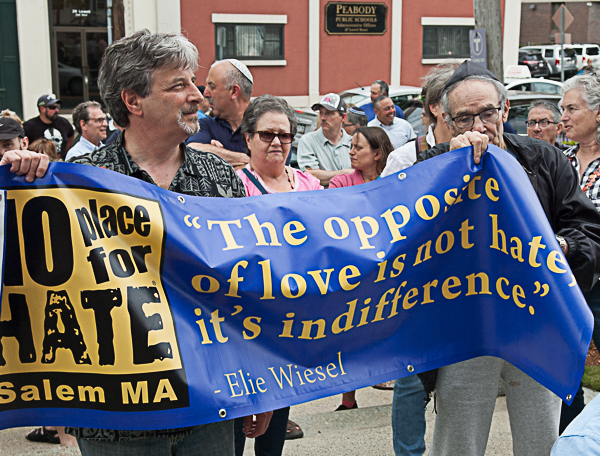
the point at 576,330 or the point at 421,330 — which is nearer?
the point at 576,330

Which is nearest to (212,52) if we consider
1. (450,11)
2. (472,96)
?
(450,11)

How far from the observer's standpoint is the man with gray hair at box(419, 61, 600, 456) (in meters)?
2.79

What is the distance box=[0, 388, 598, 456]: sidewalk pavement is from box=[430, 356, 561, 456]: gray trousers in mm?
1145

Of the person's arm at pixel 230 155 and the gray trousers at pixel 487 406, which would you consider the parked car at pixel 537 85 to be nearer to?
the person's arm at pixel 230 155

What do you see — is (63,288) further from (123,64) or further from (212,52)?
(212,52)

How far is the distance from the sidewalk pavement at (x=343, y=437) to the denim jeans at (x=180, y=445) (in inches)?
64.5

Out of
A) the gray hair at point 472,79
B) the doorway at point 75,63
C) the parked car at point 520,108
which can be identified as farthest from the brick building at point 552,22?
the gray hair at point 472,79

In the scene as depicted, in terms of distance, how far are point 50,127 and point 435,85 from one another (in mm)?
6738

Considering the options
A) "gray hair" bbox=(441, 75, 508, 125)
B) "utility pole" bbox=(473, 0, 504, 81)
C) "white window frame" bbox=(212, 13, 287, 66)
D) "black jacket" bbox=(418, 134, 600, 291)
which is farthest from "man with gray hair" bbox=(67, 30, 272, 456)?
"white window frame" bbox=(212, 13, 287, 66)

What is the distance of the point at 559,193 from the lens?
2805 mm

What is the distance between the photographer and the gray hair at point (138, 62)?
2.37m

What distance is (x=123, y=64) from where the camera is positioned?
2385 millimetres

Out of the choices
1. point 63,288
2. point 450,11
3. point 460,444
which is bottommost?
point 460,444

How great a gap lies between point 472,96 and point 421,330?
95cm
